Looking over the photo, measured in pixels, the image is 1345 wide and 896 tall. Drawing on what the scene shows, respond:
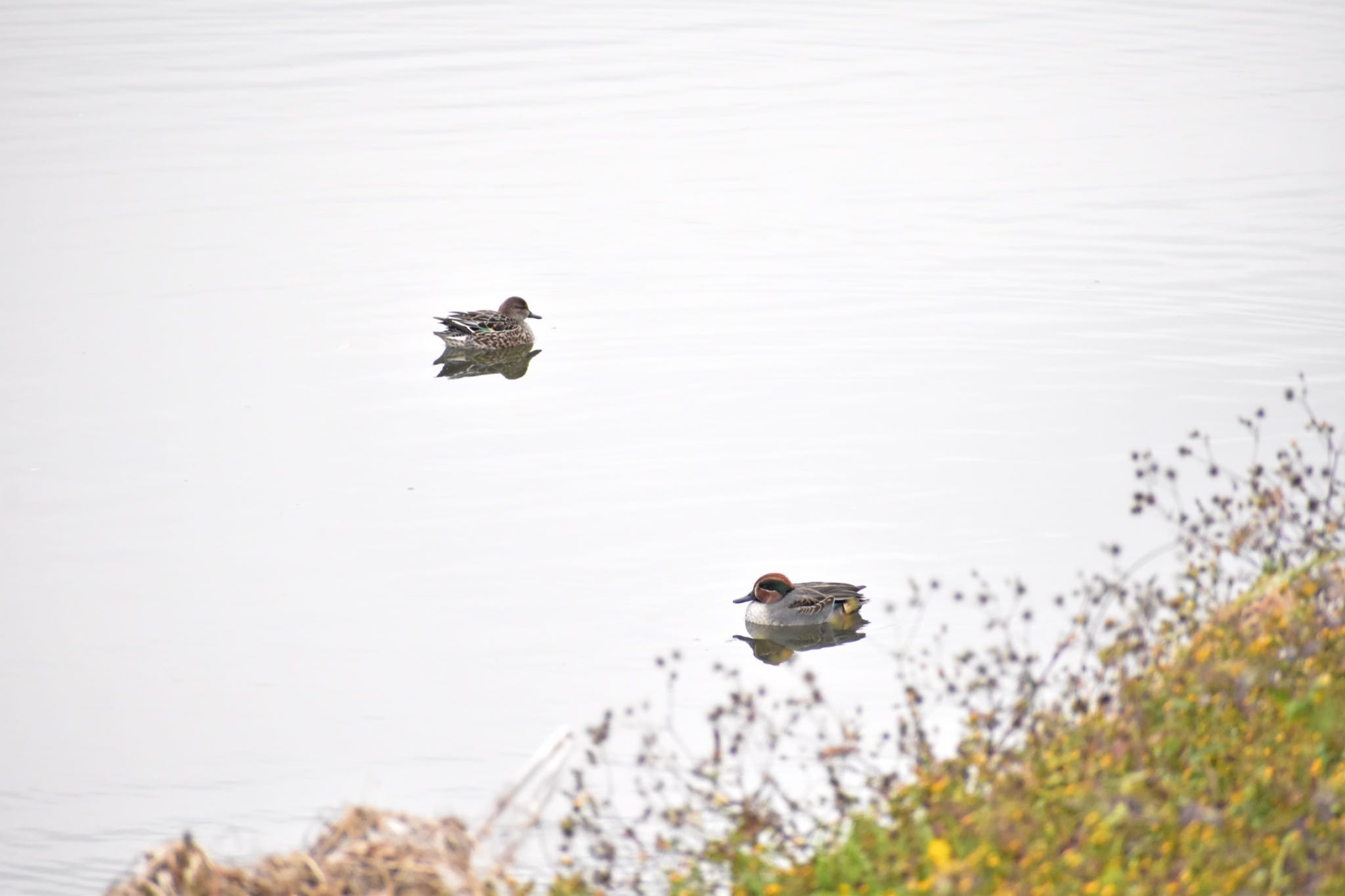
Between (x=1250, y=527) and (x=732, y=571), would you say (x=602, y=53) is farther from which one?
(x=1250, y=527)

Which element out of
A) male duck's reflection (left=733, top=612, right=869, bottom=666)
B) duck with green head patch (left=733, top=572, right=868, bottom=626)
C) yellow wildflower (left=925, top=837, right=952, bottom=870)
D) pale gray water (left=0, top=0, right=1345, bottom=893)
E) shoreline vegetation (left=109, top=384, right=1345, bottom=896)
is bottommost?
yellow wildflower (left=925, top=837, right=952, bottom=870)

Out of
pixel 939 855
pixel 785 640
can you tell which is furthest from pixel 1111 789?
pixel 785 640

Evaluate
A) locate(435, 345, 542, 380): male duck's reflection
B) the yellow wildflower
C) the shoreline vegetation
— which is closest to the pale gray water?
locate(435, 345, 542, 380): male duck's reflection

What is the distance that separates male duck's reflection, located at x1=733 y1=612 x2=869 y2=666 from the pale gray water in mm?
260

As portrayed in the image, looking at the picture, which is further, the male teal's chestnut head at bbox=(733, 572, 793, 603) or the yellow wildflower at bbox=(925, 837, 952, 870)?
the male teal's chestnut head at bbox=(733, 572, 793, 603)

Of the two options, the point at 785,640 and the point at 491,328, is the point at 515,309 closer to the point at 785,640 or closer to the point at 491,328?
the point at 491,328

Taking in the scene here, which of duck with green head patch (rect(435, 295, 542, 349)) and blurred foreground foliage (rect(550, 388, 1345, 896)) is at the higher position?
duck with green head patch (rect(435, 295, 542, 349))

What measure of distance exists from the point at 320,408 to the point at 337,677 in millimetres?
6186

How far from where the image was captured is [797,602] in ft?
39.0

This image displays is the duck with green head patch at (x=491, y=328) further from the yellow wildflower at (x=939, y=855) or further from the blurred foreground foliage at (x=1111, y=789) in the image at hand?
the yellow wildflower at (x=939, y=855)

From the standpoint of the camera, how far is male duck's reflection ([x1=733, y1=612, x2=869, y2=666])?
38.8 feet

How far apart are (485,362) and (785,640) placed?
A: 8166 millimetres

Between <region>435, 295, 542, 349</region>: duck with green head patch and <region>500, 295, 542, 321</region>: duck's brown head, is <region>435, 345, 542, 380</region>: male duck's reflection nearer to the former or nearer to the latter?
<region>435, 295, 542, 349</region>: duck with green head patch

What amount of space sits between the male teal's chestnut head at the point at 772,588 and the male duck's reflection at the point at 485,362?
7.37m
